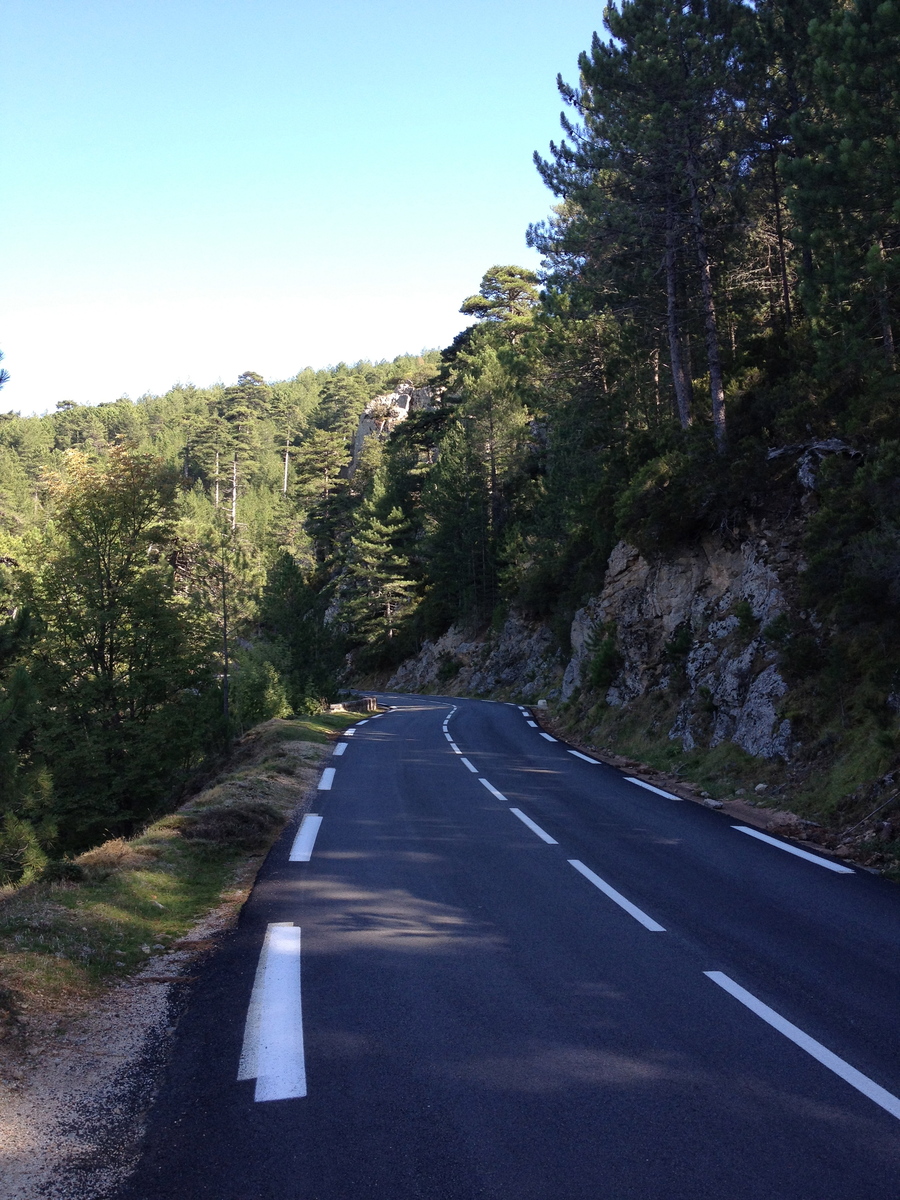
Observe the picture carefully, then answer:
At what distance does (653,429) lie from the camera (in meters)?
28.2

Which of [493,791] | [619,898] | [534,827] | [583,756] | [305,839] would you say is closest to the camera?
[619,898]

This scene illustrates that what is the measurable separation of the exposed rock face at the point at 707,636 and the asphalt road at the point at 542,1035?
605cm

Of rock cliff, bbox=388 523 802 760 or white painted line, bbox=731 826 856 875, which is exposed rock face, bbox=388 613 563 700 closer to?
rock cliff, bbox=388 523 802 760

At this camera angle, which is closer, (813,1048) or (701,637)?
(813,1048)

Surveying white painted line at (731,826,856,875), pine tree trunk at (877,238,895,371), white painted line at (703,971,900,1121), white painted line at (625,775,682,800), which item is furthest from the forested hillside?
white painted line at (703,971,900,1121)

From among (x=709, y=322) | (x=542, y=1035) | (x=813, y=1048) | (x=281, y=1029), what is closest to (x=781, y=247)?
(x=709, y=322)

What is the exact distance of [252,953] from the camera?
6.25 metres

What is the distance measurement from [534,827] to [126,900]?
548 centimetres

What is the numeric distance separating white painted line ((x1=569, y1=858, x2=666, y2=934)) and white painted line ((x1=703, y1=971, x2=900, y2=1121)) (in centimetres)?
108

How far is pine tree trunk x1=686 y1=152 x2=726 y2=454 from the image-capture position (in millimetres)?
20156

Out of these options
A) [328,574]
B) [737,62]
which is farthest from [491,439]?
[737,62]

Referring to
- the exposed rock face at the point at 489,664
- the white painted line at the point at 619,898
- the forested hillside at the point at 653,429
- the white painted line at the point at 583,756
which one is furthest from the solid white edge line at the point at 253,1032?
the exposed rock face at the point at 489,664

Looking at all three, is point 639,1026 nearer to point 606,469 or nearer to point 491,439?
point 606,469

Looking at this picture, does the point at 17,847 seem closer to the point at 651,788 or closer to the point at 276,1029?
the point at 651,788
